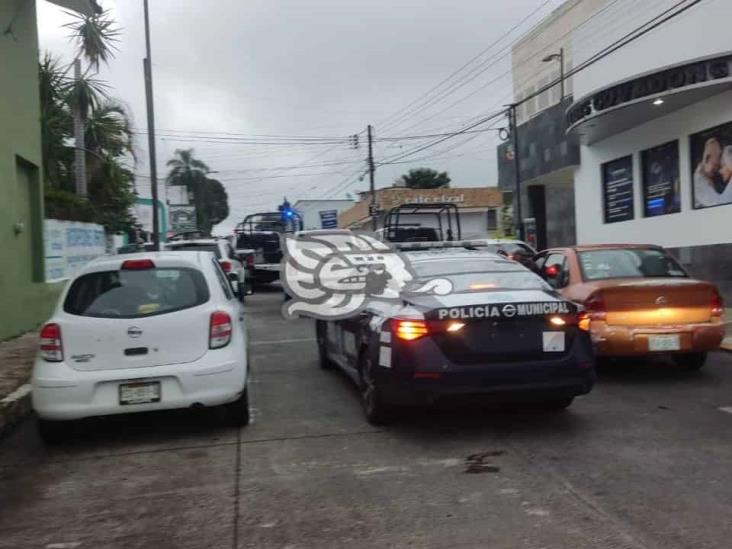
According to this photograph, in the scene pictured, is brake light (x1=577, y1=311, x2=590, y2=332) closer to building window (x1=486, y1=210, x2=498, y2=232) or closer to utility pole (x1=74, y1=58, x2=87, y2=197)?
utility pole (x1=74, y1=58, x2=87, y2=197)

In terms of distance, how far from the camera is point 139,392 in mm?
5785

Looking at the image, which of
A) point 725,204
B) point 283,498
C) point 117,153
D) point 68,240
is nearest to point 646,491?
point 283,498

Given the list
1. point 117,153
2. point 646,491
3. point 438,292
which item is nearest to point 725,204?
point 438,292

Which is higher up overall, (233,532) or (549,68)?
(549,68)

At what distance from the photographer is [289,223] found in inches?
993

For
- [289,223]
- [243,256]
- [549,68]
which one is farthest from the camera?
[549,68]

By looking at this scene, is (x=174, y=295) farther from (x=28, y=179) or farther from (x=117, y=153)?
(x=117, y=153)

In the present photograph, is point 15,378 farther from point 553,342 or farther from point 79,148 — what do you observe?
point 79,148

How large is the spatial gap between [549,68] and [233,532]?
2894cm

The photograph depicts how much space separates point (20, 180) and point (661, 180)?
12993 mm

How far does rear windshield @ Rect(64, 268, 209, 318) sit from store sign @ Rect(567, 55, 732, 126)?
35.2 feet

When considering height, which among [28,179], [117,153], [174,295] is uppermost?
[117,153]

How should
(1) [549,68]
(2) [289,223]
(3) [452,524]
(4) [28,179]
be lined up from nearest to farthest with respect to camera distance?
(3) [452,524]
(4) [28,179]
(2) [289,223]
(1) [549,68]

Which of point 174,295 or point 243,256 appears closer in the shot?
point 174,295
